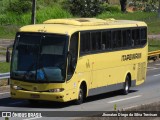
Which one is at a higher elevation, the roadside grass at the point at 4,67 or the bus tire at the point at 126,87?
the bus tire at the point at 126,87

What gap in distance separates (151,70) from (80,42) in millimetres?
16453

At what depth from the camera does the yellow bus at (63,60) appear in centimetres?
2047

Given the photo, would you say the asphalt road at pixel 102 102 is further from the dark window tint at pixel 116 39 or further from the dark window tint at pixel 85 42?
the dark window tint at pixel 116 39

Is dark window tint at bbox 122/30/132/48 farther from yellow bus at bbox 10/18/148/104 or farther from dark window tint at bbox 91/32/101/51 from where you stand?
dark window tint at bbox 91/32/101/51

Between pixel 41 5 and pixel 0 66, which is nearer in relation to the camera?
pixel 0 66

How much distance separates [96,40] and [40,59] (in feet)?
10.2

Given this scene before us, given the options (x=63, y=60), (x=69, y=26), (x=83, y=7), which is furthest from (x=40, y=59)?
(x=83, y=7)

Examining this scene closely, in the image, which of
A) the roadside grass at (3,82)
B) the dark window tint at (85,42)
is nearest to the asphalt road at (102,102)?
the dark window tint at (85,42)

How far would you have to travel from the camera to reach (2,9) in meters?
69.2

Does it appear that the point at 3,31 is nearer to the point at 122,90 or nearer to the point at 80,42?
the point at 122,90

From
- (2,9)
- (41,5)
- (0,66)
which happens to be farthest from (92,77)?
(41,5)

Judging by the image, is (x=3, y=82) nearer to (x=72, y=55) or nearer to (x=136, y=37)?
(x=136, y=37)

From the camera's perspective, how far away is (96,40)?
22.9 meters

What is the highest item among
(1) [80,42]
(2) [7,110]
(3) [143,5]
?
(1) [80,42]
